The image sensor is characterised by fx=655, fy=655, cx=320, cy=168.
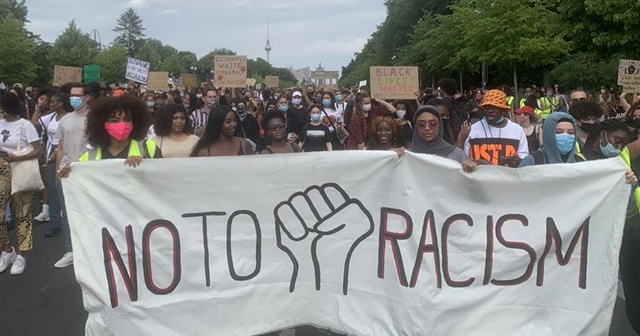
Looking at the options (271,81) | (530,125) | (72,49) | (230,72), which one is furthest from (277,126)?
(72,49)

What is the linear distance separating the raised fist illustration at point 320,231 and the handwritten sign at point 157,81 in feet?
45.7

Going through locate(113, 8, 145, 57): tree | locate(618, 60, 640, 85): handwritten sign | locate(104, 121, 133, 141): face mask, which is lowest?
locate(104, 121, 133, 141): face mask

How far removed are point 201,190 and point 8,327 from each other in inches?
A: 79.3

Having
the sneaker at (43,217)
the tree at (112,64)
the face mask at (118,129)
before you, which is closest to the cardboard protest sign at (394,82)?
the sneaker at (43,217)

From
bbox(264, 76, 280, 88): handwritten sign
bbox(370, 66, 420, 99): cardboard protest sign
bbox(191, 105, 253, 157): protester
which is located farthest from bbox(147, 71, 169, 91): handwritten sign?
bbox(191, 105, 253, 157): protester

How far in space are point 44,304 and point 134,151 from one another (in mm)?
1761

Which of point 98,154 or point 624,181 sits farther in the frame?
point 98,154

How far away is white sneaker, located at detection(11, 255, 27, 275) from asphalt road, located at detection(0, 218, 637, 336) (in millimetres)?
51

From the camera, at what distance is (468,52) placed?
3067 centimetres

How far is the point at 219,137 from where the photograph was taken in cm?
477

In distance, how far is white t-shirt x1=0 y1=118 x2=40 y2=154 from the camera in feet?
20.6

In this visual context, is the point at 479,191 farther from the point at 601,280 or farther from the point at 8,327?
the point at 8,327

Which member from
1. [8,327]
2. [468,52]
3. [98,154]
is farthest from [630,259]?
[468,52]

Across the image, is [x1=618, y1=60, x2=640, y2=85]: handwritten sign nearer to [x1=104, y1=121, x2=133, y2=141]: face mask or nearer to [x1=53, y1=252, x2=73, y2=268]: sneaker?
[x1=53, y1=252, x2=73, y2=268]: sneaker
